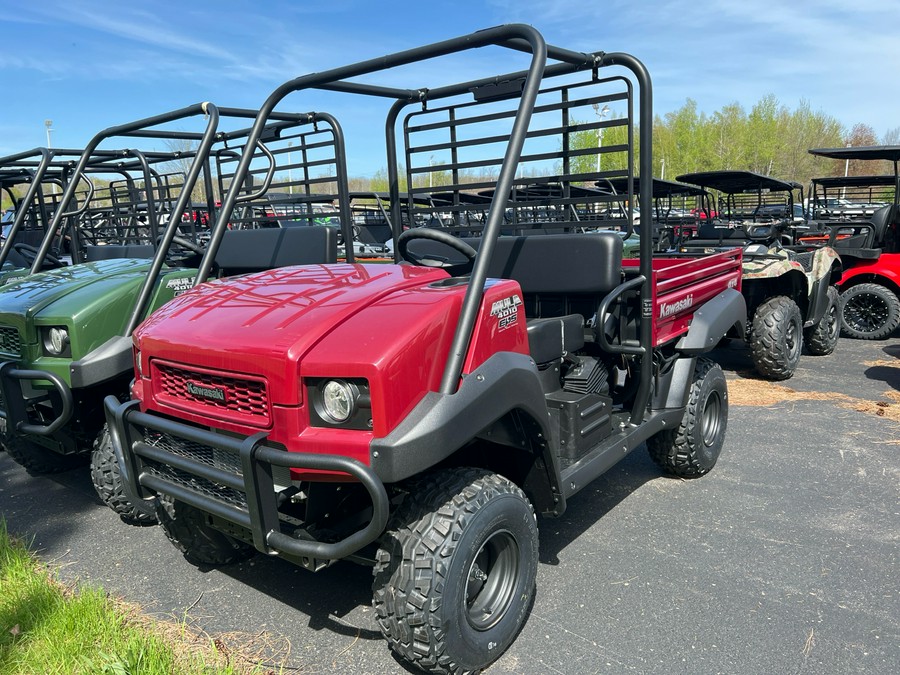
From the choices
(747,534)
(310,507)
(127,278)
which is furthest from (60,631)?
(747,534)

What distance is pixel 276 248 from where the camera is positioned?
13.3 feet

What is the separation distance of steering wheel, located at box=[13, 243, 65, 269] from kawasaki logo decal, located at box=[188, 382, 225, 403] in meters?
4.00

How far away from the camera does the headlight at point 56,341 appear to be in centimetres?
334

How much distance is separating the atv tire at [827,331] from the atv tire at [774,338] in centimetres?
116

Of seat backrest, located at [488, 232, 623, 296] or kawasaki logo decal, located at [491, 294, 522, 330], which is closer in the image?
kawasaki logo decal, located at [491, 294, 522, 330]

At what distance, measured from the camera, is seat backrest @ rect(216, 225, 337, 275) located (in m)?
3.96

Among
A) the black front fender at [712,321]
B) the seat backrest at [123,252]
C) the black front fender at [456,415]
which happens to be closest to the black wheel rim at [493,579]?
the black front fender at [456,415]

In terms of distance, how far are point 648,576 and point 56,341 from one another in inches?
118

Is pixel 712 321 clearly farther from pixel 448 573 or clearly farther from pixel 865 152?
pixel 865 152

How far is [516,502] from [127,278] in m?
2.60

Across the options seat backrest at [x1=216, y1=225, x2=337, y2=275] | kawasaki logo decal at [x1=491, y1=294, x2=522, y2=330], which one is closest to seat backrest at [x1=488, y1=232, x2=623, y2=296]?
kawasaki logo decal at [x1=491, y1=294, x2=522, y2=330]

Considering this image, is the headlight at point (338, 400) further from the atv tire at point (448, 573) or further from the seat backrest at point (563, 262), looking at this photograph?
the seat backrest at point (563, 262)

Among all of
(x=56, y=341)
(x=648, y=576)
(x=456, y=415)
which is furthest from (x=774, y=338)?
(x=56, y=341)

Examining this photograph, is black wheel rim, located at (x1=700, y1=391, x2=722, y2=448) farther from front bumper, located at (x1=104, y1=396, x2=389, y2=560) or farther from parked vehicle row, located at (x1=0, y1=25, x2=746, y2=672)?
front bumper, located at (x1=104, y1=396, x2=389, y2=560)
